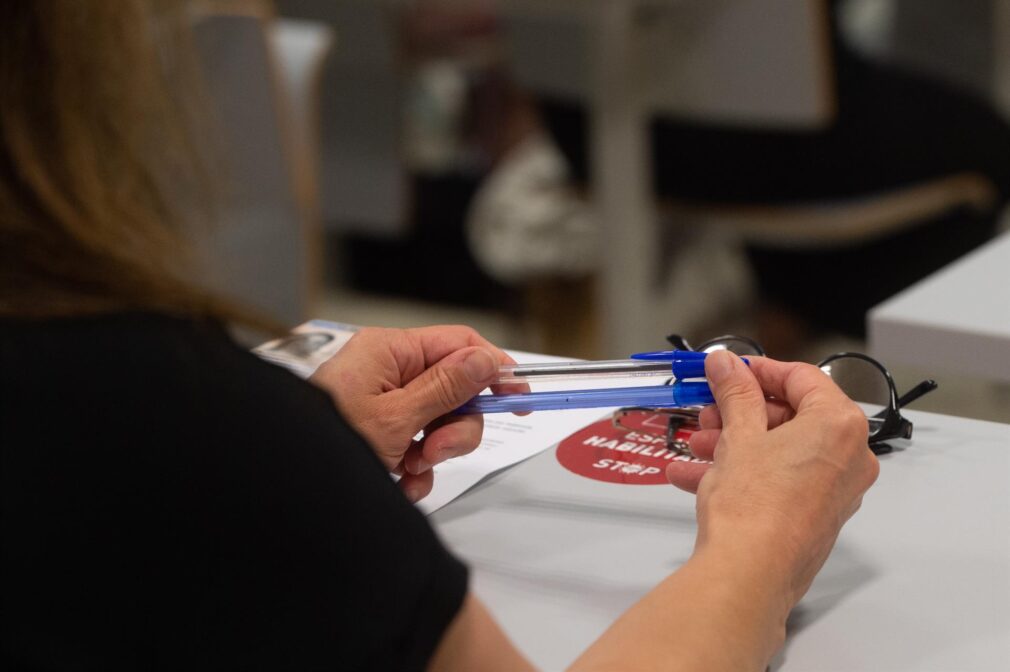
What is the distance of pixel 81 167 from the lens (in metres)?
0.43

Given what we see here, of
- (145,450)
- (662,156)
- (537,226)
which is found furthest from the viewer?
(537,226)

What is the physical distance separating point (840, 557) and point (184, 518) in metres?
0.41

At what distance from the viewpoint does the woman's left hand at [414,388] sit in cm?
77

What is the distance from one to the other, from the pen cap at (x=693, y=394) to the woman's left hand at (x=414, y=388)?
0.33ft

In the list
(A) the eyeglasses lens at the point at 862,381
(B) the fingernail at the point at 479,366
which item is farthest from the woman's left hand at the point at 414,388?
(A) the eyeglasses lens at the point at 862,381

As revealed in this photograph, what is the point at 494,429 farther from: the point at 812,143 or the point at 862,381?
the point at 812,143

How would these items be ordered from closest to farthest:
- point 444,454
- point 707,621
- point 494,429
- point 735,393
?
1. point 707,621
2. point 735,393
3. point 444,454
4. point 494,429

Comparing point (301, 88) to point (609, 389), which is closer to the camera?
point (609, 389)

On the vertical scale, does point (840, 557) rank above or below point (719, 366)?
below

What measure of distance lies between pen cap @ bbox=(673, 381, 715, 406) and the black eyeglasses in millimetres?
90

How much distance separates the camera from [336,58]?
101 inches

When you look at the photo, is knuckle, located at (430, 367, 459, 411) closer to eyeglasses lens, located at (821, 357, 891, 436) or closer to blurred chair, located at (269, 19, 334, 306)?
eyeglasses lens, located at (821, 357, 891, 436)

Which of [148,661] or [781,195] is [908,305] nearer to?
[148,661]

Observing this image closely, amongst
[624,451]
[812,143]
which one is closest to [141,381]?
[624,451]
